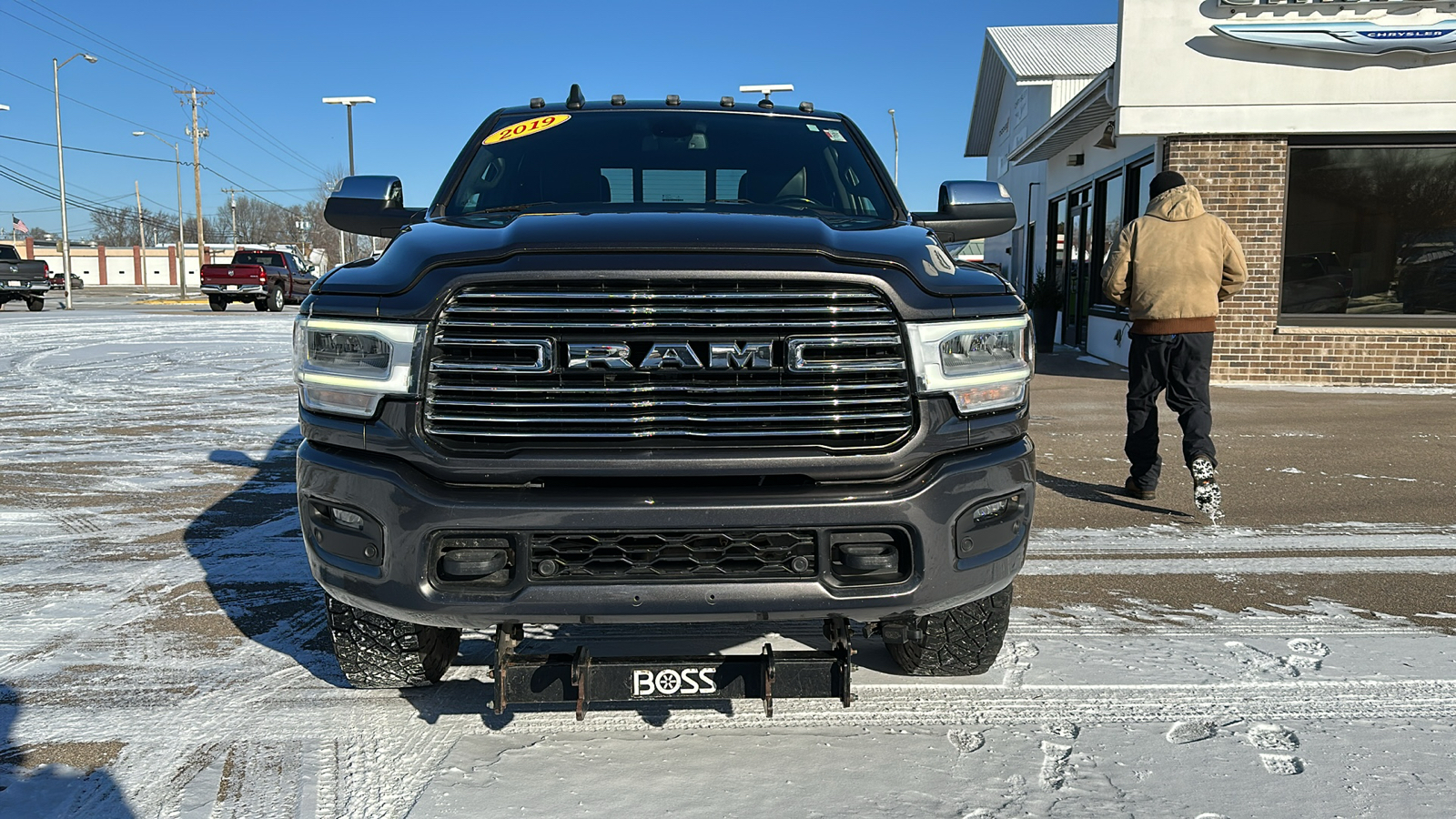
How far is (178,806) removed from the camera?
8.50 feet

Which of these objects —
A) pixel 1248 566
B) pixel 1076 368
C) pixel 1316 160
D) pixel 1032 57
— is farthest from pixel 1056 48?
pixel 1248 566

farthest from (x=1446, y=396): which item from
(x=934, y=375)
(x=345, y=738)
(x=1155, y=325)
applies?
(x=345, y=738)

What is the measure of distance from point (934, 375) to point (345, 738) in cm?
187

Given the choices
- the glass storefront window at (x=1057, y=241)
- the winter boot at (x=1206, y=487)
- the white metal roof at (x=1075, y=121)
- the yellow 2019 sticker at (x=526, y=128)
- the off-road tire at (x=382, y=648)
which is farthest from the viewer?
the glass storefront window at (x=1057, y=241)

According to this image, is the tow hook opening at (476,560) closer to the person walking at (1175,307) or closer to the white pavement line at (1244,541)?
the white pavement line at (1244,541)

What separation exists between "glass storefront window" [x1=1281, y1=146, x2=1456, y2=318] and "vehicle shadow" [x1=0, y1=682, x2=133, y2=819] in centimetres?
1206

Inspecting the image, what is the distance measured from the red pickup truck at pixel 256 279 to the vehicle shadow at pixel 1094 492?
2913cm

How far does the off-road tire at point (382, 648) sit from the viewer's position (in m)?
3.05

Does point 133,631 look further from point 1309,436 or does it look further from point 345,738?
point 1309,436

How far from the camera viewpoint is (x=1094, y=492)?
6.23m

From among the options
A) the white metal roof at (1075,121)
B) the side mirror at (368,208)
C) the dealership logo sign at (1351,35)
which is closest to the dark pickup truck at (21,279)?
the white metal roof at (1075,121)

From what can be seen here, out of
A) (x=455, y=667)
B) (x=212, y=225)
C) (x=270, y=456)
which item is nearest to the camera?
(x=455, y=667)

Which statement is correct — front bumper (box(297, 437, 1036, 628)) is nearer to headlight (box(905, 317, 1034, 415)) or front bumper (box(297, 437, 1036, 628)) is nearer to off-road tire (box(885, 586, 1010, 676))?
headlight (box(905, 317, 1034, 415))

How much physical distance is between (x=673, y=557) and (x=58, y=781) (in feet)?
5.51
